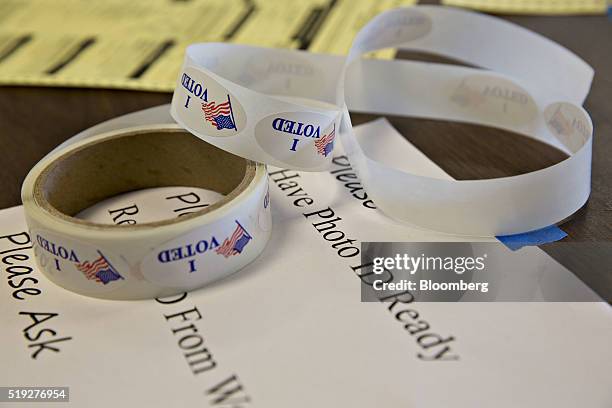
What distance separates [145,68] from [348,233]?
1.37ft

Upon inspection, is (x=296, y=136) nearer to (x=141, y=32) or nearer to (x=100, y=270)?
(x=100, y=270)

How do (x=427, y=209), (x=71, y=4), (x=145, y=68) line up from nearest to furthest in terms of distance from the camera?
(x=427, y=209), (x=145, y=68), (x=71, y=4)

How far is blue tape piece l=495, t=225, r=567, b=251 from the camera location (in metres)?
0.65

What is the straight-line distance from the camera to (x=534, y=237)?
656mm

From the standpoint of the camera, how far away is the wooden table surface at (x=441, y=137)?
0.72 meters

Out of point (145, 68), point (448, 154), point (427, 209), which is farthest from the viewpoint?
point (145, 68)

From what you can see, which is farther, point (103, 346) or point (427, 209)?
point (427, 209)

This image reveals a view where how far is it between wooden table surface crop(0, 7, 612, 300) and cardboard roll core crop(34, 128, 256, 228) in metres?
0.07

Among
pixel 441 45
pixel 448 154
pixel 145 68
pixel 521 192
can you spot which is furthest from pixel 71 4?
pixel 521 192

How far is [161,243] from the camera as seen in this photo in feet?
1.85

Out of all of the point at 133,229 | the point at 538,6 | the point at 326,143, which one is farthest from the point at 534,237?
the point at 538,6

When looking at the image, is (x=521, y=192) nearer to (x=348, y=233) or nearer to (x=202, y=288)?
(x=348, y=233)

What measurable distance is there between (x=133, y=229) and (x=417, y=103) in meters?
0.43

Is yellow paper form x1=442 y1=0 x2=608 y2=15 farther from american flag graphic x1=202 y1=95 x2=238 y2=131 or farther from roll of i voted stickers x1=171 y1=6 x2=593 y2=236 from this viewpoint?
american flag graphic x1=202 y1=95 x2=238 y2=131
